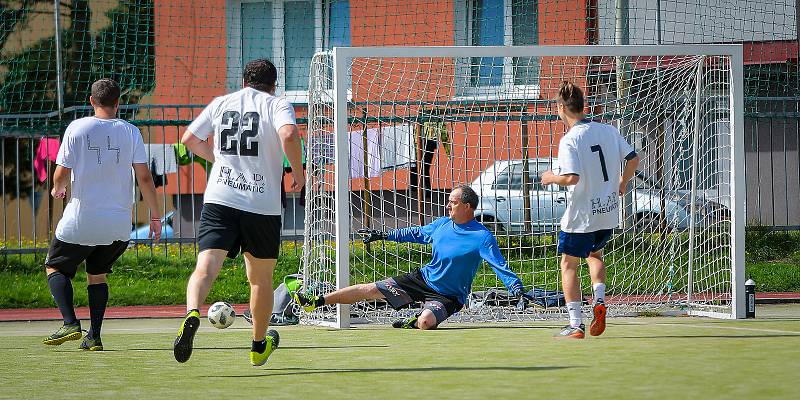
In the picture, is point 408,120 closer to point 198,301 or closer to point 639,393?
point 198,301

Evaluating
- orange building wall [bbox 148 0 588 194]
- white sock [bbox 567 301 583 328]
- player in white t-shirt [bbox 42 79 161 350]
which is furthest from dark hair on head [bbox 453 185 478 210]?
orange building wall [bbox 148 0 588 194]

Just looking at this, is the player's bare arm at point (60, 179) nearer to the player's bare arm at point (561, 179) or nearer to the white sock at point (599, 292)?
the player's bare arm at point (561, 179)

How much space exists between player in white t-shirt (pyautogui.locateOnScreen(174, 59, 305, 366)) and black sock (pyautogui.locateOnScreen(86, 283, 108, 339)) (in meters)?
1.98

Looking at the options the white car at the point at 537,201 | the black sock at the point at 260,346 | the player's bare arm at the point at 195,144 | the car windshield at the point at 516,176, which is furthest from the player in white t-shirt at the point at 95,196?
the car windshield at the point at 516,176

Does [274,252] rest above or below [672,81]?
below

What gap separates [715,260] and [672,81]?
72.6 inches

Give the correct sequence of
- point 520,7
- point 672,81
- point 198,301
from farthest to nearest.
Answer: point 520,7, point 672,81, point 198,301

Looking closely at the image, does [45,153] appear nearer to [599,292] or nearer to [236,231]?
[599,292]

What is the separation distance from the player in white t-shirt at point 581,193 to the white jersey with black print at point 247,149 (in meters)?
2.43

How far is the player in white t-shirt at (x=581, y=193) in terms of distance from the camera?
30.2 feet

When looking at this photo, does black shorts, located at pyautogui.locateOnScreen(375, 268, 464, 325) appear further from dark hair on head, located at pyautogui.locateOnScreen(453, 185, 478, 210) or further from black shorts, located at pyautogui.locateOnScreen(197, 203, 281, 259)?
black shorts, located at pyautogui.locateOnScreen(197, 203, 281, 259)

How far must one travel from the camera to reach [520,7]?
18.3m

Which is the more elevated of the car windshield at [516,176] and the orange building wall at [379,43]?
the orange building wall at [379,43]

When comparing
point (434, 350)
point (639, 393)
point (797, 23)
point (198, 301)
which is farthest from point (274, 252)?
point (797, 23)
